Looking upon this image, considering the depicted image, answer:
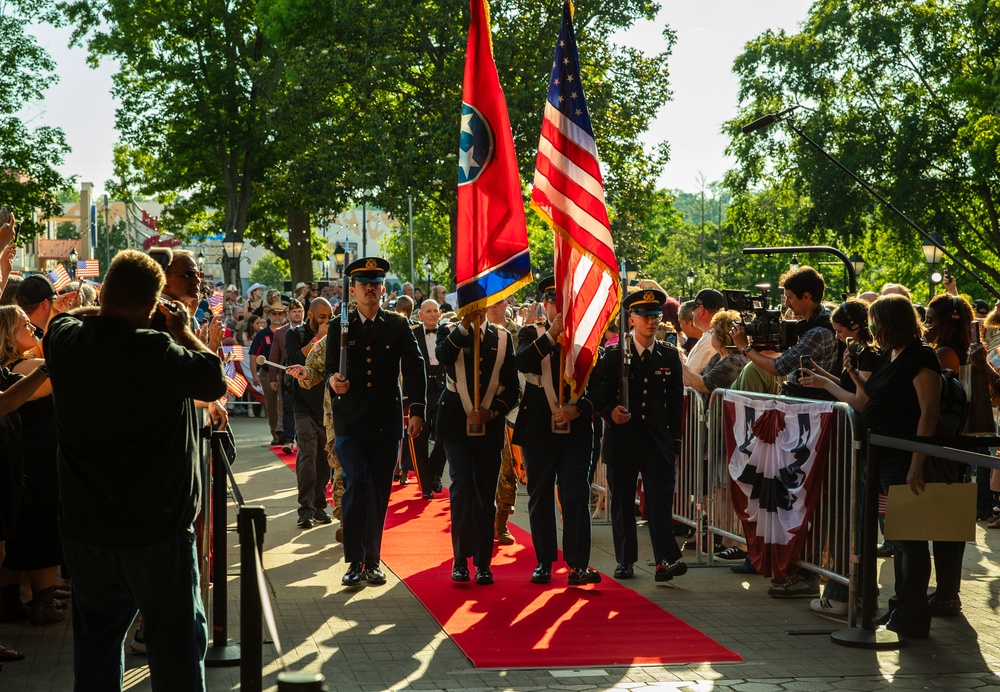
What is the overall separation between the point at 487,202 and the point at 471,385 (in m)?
1.38

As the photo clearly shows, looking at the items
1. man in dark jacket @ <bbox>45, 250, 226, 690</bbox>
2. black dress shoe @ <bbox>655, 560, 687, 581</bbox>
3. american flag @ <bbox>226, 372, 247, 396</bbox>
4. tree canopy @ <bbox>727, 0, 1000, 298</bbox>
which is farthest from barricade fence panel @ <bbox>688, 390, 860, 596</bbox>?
tree canopy @ <bbox>727, 0, 1000, 298</bbox>

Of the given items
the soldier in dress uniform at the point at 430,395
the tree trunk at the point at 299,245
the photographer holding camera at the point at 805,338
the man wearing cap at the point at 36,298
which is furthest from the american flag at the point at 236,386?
the tree trunk at the point at 299,245

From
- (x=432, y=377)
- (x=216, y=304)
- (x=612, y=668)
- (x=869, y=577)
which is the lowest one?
(x=612, y=668)

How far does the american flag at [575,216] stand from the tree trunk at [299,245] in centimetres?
3300

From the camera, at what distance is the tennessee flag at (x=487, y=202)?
878 centimetres

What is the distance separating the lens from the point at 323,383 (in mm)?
11039

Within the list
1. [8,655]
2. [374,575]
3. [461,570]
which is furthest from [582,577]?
[8,655]

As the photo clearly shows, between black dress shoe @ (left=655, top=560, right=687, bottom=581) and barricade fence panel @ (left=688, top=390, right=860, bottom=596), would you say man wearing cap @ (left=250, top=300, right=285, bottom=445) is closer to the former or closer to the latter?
barricade fence panel @ (left=688, top=390, right=860, bottom=596)

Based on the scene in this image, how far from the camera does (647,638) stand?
7.08 meters

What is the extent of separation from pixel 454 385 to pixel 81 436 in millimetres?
4472

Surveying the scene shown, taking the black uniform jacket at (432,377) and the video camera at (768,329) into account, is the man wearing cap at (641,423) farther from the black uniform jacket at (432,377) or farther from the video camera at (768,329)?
the black uniform jacket at (432,377)

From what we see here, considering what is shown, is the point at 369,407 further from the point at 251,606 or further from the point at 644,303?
the point at 251,606

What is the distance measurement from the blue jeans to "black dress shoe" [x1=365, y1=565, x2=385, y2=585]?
3919 millimetres

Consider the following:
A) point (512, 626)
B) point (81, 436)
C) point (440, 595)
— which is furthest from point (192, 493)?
point (440, 595)
